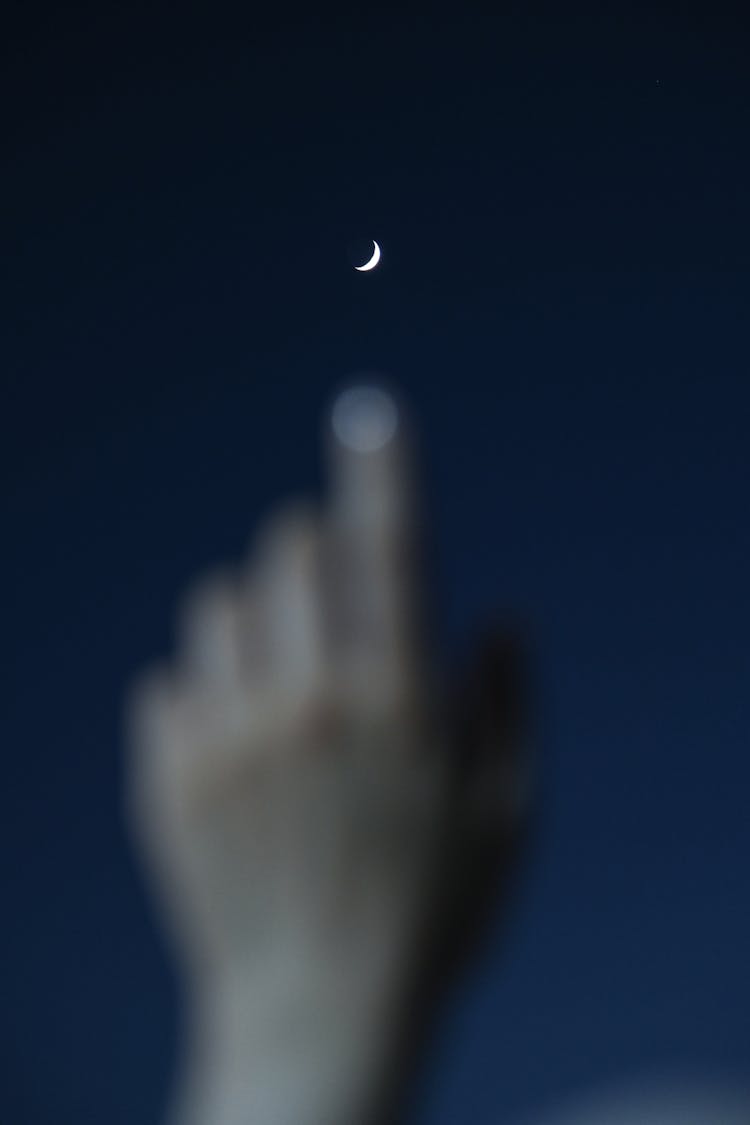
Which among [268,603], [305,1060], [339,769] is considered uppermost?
[268,603]

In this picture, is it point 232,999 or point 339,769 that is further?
point 232,999

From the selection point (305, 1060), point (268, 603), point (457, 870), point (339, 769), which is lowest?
point (305, 1060)

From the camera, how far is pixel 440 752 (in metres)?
2.29

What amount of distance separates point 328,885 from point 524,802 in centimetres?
30

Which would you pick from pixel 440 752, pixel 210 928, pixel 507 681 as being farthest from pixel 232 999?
pixel 507 681

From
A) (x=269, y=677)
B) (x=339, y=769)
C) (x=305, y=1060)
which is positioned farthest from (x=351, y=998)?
(x=269, y=677)

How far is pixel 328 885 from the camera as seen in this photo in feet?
7.55

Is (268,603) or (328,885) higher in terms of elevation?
(268,603)

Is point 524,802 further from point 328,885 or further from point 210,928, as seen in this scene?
point 210,928

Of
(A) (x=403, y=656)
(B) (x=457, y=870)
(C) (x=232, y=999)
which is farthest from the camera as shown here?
(C) (x=232, y=999)

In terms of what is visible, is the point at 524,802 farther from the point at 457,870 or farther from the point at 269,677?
the point at 269,677

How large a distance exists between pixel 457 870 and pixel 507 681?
302 millimetres

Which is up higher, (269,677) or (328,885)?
(269,677)

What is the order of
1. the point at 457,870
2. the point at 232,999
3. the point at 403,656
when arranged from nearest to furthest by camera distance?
the point at 403,656 < the point at 457,870 < the point at 232,999
